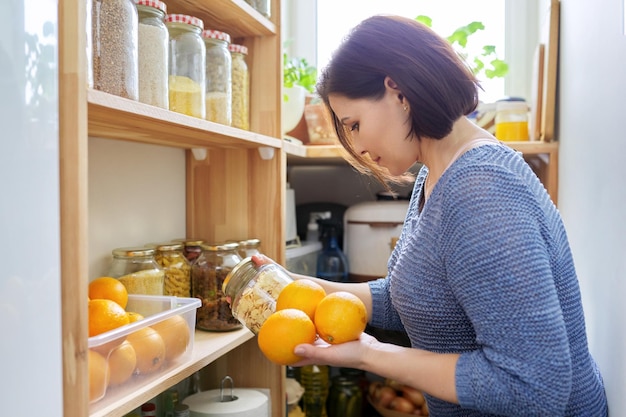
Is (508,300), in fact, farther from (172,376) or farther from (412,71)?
(172,376)

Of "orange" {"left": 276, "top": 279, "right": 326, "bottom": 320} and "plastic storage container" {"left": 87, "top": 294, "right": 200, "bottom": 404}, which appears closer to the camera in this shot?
"plastic storage container" {"left": 87, "top": 294, "right": 200, "bottom": 404}

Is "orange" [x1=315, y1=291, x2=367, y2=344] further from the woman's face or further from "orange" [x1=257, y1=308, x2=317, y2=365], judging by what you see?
the woman's face

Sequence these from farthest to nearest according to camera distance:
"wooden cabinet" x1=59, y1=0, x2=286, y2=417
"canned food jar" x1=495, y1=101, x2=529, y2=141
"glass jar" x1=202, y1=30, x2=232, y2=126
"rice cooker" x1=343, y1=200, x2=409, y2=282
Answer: "rice cooker" x1=343, y1=200, x2=409, y2=282
"canned food jar" x1=495, y1=101, x2=529, y2=141
"glass jar" x1=202, y1=30, x2=232, y2=126
"wooden cabinet" x1=59, y1=0, x2=286, y2=417

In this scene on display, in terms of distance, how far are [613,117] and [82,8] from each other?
29.3 inches

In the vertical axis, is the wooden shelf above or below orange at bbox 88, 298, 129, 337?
below

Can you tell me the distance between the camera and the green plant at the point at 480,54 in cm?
193

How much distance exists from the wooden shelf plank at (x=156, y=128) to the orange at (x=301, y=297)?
0.31m

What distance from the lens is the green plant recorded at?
1.93 meters

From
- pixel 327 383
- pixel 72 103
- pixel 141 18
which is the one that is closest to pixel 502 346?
pixel 72 103

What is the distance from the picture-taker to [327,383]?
75.4 inches

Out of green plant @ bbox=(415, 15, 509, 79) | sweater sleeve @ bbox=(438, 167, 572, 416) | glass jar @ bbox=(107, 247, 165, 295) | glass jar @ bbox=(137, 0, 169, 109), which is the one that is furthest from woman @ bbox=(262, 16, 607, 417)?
green plant @ bbox=(415, 15, 509, 79)

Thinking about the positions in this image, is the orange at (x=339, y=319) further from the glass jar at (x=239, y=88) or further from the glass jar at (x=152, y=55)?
the glass jar at (x=239, y=88)

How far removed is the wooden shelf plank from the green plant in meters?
0.86

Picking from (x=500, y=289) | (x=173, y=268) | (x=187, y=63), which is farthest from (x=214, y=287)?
(x=500, y=289)
